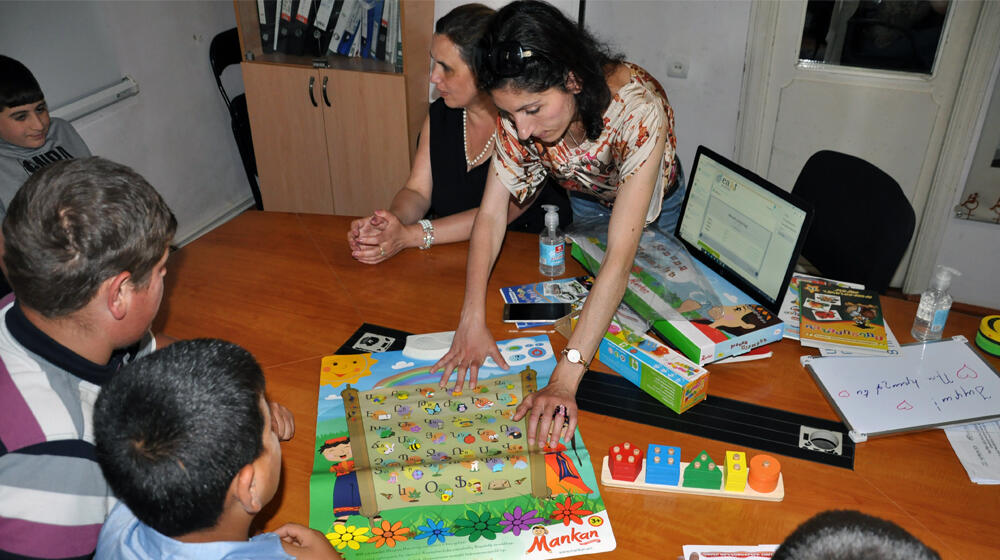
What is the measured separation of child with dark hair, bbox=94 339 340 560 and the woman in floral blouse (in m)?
0.58

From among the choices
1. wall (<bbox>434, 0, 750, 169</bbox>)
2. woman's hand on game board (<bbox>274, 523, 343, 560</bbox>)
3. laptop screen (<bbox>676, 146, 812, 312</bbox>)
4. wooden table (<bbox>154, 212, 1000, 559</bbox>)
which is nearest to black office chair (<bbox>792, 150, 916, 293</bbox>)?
wooden table (<bbox>154, 212, 1000, 559</bbox>)

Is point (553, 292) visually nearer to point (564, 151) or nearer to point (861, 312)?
point (564, 151)

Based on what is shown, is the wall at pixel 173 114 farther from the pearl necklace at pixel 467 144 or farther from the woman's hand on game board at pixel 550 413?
the woman's hand on game board at pixel 550 413

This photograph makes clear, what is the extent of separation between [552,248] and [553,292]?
0.38 feet

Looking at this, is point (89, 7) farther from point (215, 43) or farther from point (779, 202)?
point (779, 202)

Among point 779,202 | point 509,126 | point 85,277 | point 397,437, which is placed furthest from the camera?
point 509,126

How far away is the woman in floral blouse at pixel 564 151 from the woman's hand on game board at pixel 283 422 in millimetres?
330

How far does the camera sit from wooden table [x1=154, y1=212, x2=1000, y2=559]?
127 cm

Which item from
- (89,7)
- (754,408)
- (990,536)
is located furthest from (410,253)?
(89,7)

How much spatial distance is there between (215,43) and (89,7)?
2.26 feet

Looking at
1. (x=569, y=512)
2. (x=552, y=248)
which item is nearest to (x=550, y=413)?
(x=569, y=512)

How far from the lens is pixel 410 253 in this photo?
2.12 metres

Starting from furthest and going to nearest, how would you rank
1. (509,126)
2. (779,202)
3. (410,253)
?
(410,253) → (509,126) → (779,202)

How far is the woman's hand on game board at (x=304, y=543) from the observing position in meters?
1.16
